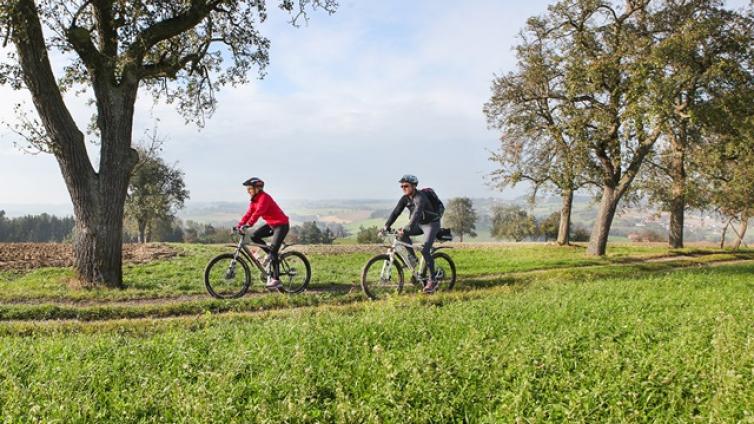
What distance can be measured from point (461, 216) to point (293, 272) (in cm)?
6054

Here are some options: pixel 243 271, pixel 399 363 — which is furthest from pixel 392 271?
pixel 399 363

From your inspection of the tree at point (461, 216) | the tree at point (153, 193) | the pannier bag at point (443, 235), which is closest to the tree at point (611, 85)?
the pannier bag at point (443, 235)

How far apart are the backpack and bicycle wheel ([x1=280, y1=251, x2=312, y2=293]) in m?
3.55

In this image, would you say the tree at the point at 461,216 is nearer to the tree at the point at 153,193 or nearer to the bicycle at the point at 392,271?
the tree at the point at 153,193

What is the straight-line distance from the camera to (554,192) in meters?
23.1

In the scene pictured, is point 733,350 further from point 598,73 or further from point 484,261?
point 598,73

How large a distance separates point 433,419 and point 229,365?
2.33 metres

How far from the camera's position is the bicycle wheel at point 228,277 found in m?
10.9

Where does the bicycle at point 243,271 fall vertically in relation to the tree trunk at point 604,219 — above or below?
below

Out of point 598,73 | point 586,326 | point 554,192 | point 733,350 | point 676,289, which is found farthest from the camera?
point 554,192

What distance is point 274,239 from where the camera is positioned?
1130 cm

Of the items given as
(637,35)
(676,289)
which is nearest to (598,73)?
(637,35)

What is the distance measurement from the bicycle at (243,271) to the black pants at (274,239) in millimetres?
125

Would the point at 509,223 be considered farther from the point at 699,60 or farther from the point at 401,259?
the point at 401,259
